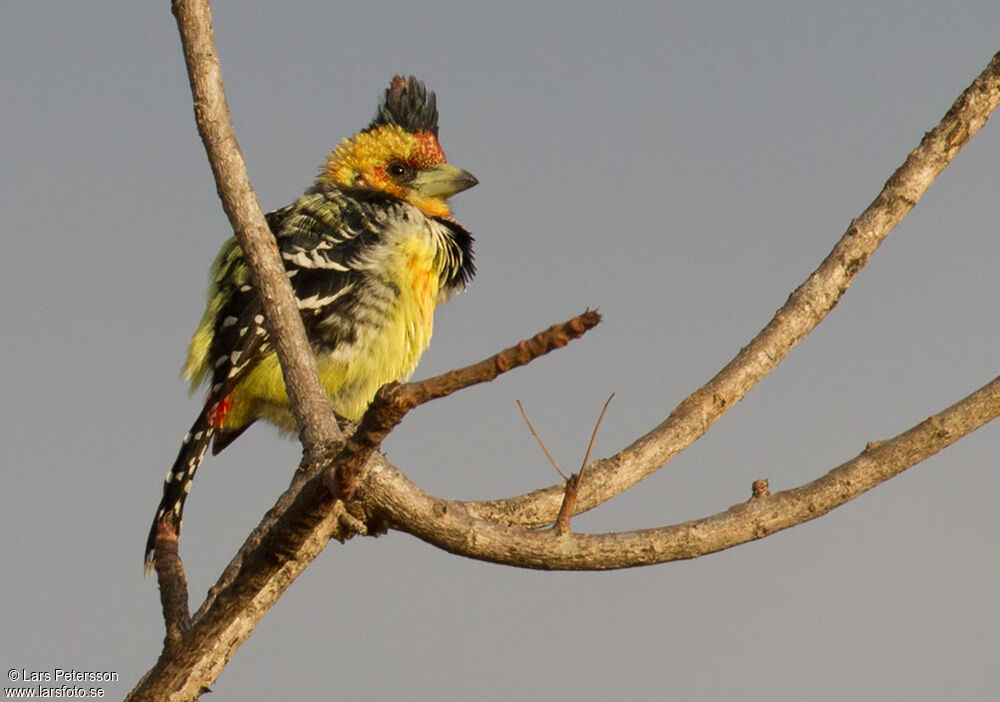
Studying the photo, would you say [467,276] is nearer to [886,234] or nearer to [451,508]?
[886,234]

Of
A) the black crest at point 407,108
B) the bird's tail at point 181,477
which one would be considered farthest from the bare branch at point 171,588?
the black crest at point 407,108

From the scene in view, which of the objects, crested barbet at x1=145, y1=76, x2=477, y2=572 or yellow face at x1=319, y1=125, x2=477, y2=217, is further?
yellow face at x1=319, y1=125, x2=477, y2=217

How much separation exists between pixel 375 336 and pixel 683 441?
1.94 m

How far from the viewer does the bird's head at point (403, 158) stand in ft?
22.1

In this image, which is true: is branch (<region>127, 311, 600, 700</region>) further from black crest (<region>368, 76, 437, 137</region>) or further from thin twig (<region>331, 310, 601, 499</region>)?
black crest (<region>368, 76, 437, 137</region>)

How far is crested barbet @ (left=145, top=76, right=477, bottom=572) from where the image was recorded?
5.70 metres

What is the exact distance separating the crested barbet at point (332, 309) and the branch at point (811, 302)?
67.2 inches

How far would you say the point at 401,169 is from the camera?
682 cm

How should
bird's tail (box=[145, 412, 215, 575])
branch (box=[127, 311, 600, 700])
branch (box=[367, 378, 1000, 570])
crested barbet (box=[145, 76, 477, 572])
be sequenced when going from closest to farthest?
branch (box=[127, 311, 600, 700]), branch (box=[367, 378, 1000, 570]), bird's tail (box=[145, 412, 215, 575]), crested barbet (box=[145, 76, 477, 572])

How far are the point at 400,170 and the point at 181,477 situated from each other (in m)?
2.26

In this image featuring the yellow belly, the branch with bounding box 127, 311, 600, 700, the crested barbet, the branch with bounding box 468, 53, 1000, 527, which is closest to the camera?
the branch with bounding box 127, 311, 600, 700

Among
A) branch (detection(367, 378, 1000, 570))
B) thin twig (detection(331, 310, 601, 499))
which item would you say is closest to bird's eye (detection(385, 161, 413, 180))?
branch (detection(367, 378, 1000, 570))

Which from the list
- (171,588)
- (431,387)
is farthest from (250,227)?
(431,387)

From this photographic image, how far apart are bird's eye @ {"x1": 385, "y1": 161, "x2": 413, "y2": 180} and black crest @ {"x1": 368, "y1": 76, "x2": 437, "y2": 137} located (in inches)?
8.8
